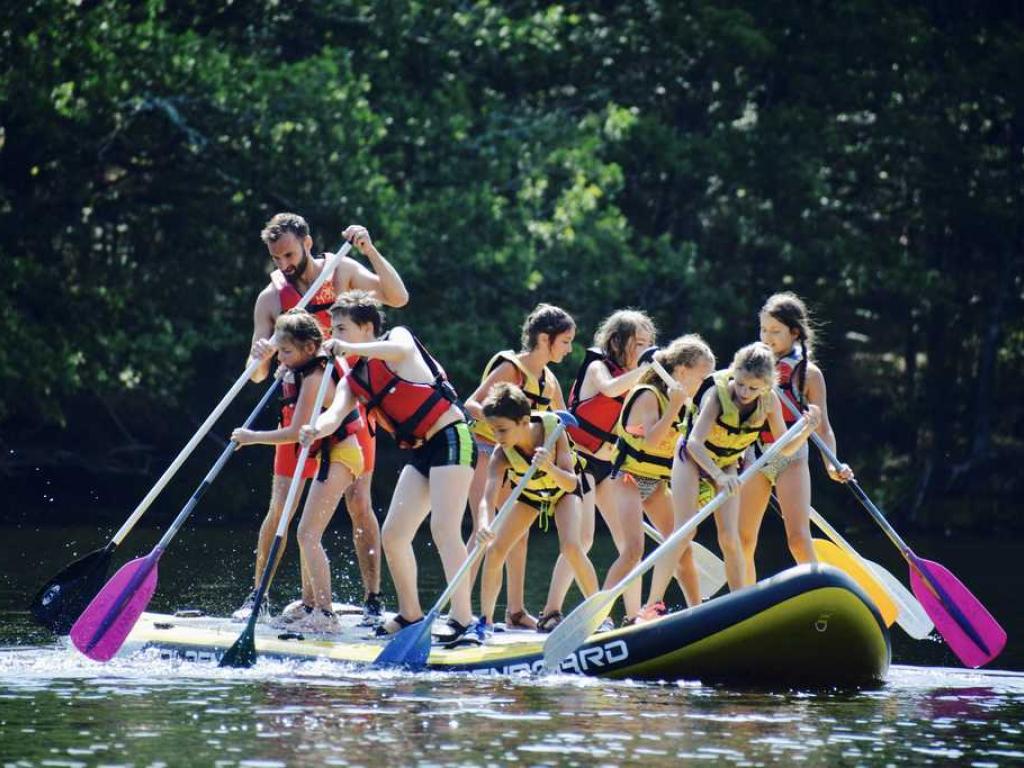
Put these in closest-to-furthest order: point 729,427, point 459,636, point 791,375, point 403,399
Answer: point 729,427 < point 403,399 < point 459,636 < point 791,375

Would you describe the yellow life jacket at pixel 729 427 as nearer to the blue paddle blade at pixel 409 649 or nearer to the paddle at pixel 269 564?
the blue paddle blade at pixel 409 649

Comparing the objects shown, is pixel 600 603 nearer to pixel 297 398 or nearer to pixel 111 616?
pixel 297 398

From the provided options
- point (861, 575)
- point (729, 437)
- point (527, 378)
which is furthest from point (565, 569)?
point (861, 575)

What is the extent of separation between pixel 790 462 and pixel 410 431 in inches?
76.0

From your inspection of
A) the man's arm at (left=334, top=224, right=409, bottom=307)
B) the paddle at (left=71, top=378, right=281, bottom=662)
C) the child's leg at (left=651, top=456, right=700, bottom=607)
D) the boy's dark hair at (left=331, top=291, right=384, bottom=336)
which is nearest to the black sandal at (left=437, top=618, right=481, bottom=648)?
the child's leg at (left=651, top=456, right=700, bottom=607)

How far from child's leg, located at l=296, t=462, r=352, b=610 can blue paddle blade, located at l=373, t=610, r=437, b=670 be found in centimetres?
63

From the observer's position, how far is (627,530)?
1144 cm

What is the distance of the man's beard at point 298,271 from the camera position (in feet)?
38.6

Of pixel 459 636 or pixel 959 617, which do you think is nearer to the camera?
pixel 459 636

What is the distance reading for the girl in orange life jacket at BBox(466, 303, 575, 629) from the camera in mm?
11336

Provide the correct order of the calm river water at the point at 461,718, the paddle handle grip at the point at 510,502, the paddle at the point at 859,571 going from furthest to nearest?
1. the paddle at the point at 859,571
2. the paddle handle grip at the point at 510,502
3. the calm river water at the point at 461,718

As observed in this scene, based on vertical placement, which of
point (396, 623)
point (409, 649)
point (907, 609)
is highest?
point (907, 609)

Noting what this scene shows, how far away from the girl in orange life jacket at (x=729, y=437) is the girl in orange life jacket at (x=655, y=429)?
0.99 ft

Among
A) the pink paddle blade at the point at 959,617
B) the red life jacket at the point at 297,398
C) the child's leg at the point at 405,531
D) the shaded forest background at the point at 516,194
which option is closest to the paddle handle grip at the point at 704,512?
the child's leg at the point at 405,531
